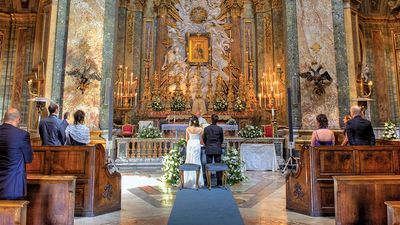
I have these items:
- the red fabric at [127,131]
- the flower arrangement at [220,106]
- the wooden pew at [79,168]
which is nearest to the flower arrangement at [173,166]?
the wooden pew at [79,168]

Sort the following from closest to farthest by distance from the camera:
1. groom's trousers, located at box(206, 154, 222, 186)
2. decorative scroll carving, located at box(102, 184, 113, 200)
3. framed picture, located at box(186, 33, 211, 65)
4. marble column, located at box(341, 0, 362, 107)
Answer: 1. decorative scroll carving, located at box(102, 184, 113, 200)
2. groom's trousers, located at box(206, 154, 222, 186)
3. marble column, located at box(341, 0, 362, 107)
4. framed picture, located at box(186, 33, 211, 65)

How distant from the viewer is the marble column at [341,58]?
33.2 ft

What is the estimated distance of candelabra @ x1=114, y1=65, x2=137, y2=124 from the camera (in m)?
12.7

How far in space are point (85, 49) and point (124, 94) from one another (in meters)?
3.25

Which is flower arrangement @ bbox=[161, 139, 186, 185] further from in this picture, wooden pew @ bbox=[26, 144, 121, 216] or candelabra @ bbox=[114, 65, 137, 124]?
candelabra @ bbox=[114, 65, 137, 124]

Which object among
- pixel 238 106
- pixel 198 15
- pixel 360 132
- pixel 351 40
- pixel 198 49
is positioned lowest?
pixel 360 132

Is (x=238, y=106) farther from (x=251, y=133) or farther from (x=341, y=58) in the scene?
(x=341, y=58)

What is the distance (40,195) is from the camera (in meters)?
4.14

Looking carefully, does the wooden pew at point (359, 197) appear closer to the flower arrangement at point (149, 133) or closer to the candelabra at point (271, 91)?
the flower arrangement at point (149, 133)

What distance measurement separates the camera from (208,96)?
14430 mm

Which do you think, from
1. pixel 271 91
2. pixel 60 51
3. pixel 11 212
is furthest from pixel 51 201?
pixel 271 91

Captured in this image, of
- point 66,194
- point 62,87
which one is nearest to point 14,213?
point 66,194

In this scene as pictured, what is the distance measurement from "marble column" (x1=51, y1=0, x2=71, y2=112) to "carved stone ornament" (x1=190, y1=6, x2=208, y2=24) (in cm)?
658

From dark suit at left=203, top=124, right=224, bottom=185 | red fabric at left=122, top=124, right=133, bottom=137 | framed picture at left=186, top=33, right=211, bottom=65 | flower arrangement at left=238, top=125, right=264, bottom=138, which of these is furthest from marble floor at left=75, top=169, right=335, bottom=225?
framed picture at left=186, top=33, right=211, bottom=65
